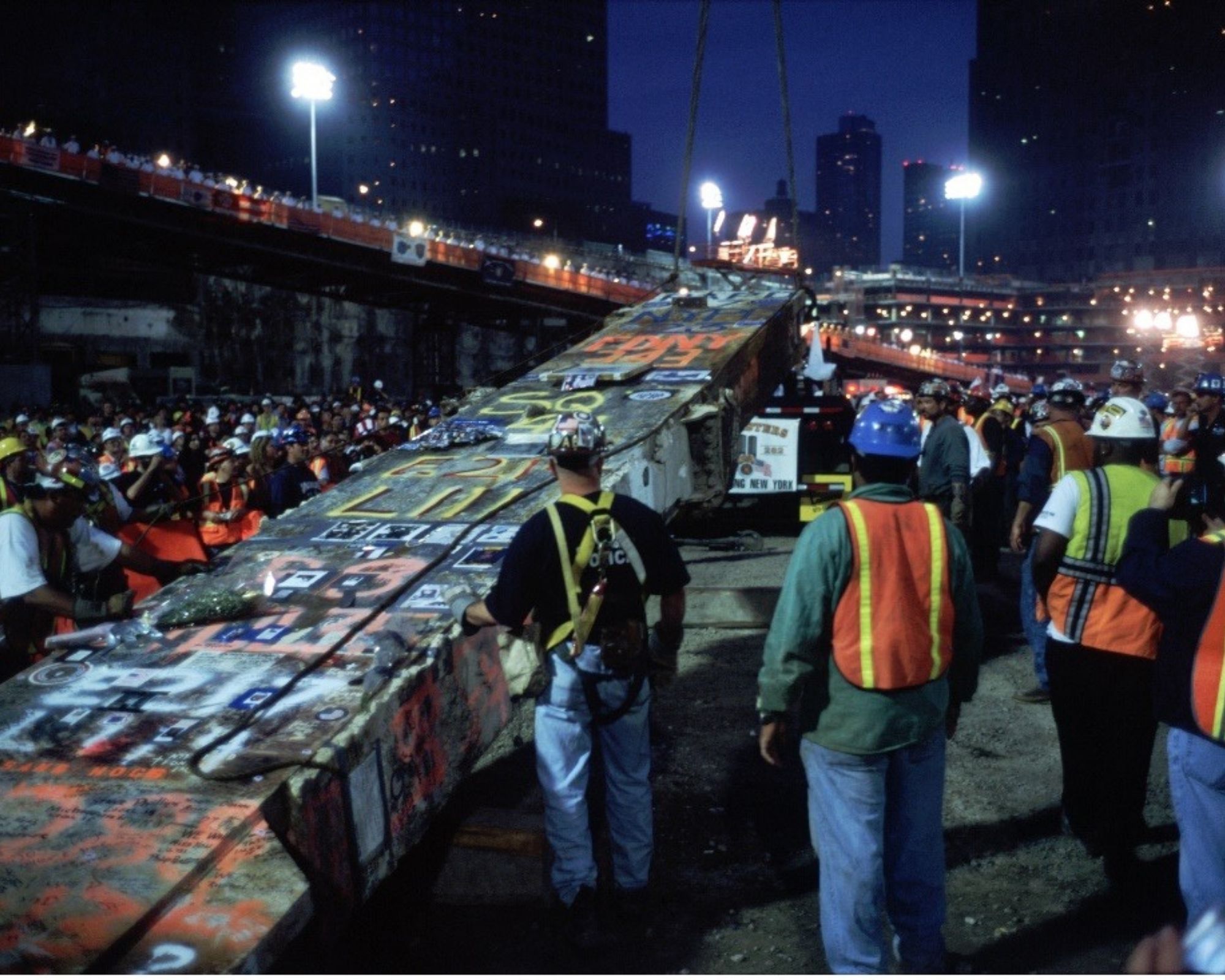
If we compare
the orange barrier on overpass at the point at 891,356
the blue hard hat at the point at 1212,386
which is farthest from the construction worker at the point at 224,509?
the orange barrier on overpass at the point at 891,356

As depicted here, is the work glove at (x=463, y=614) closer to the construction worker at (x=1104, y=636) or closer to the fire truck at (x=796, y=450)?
the construction worker at (x=1104, y=636)

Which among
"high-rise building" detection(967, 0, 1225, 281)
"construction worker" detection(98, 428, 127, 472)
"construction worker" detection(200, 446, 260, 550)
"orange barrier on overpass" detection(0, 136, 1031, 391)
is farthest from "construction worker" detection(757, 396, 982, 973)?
"high-rise building" detection(967, 0, 1225, 281)

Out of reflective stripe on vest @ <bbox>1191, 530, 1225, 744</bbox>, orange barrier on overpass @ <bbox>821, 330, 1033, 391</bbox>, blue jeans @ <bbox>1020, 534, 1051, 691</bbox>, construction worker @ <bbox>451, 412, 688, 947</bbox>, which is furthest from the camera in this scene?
orange barrier on overpass @ <bbox>821, 330, 1033, 391</bbox>

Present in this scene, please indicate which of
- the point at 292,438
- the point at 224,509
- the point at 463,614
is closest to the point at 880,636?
the point at 463,614

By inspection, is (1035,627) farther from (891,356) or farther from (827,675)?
(891,356)

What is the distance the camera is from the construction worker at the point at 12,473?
5840mm

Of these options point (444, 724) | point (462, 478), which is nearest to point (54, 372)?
point (462, 478)

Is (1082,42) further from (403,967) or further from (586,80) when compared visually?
(403,967)

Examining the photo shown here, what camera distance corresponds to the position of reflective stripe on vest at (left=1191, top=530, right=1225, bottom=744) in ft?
10.6

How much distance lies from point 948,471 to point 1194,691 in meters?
5.24

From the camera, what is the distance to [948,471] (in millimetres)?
8391

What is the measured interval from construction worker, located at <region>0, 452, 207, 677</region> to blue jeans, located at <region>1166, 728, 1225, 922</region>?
17.5 feet

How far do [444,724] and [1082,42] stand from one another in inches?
6029

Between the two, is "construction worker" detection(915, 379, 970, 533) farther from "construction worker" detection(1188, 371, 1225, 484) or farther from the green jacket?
the green jacket
